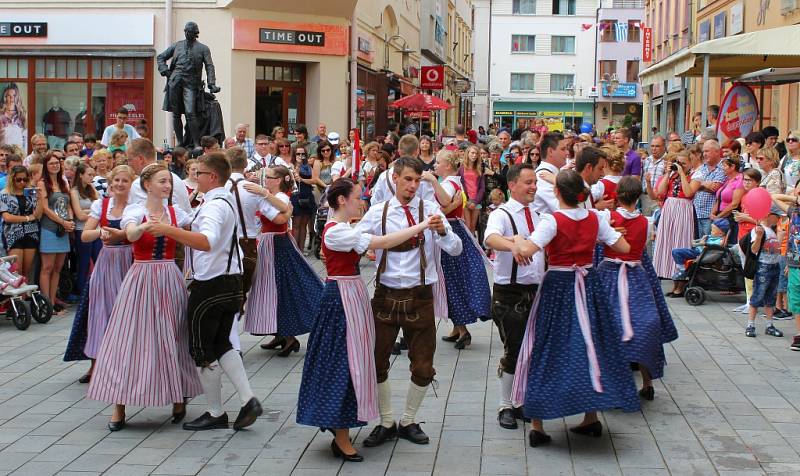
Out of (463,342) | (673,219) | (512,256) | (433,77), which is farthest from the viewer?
(433,77)

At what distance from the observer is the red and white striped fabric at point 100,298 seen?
310 inches

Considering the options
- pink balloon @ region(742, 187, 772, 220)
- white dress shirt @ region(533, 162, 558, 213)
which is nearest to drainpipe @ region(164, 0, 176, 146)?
pink balloon @ region(742, 187, 772, 220)

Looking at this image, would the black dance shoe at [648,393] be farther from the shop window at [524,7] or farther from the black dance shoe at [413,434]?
the shop window at [524,7]

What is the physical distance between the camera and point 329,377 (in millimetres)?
6168

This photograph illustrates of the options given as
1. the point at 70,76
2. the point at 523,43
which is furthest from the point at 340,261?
the point at 523,43

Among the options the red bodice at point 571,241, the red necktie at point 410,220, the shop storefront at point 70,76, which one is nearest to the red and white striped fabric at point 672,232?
the red bodice at point 571,241

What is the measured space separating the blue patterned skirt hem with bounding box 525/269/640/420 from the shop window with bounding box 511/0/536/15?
68.0 metres

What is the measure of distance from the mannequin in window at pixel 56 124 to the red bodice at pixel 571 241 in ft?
64.9

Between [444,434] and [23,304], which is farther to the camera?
[23,304]

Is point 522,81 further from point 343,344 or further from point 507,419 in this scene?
point 343,344

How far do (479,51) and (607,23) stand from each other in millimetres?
9863

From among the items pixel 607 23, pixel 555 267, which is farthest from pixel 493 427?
pixel 607 23

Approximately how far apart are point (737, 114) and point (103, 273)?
1190cm

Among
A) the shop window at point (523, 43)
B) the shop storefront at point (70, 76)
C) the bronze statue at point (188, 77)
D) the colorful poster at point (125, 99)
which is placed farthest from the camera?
the shop window at point (523, 43)
